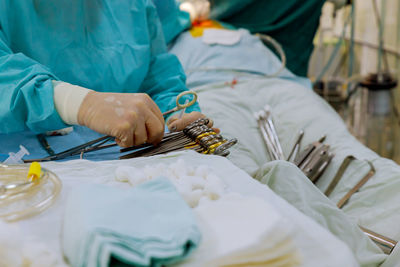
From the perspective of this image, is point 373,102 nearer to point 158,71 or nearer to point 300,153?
point 300,153

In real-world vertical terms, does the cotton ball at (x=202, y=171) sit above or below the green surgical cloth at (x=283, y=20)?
above

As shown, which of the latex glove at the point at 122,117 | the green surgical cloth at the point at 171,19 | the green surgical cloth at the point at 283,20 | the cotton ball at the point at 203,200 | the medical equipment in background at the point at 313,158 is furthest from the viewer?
the green surgical cloth at the point at 283,20

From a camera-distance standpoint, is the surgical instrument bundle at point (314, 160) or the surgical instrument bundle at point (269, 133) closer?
the surgical instrument bundle at point (314, 160)

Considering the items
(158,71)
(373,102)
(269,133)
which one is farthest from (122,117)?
(373,102)

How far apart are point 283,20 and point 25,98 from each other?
1.94 m

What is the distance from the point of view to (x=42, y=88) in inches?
34.5

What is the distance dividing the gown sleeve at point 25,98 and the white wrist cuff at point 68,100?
12mm

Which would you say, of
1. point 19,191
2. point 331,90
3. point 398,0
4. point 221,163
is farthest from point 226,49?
point 19,191

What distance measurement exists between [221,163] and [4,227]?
1.21 feet

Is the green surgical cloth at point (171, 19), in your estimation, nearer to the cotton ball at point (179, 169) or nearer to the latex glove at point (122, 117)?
the latex glove at point (122, 117)

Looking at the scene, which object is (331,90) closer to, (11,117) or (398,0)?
(398,0)

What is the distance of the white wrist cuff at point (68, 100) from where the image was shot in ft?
2.83

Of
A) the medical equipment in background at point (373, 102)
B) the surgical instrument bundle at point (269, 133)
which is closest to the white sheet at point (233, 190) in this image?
the surgical instrument bundle at point (269, 133)

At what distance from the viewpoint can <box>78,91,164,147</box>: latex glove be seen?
84cm
